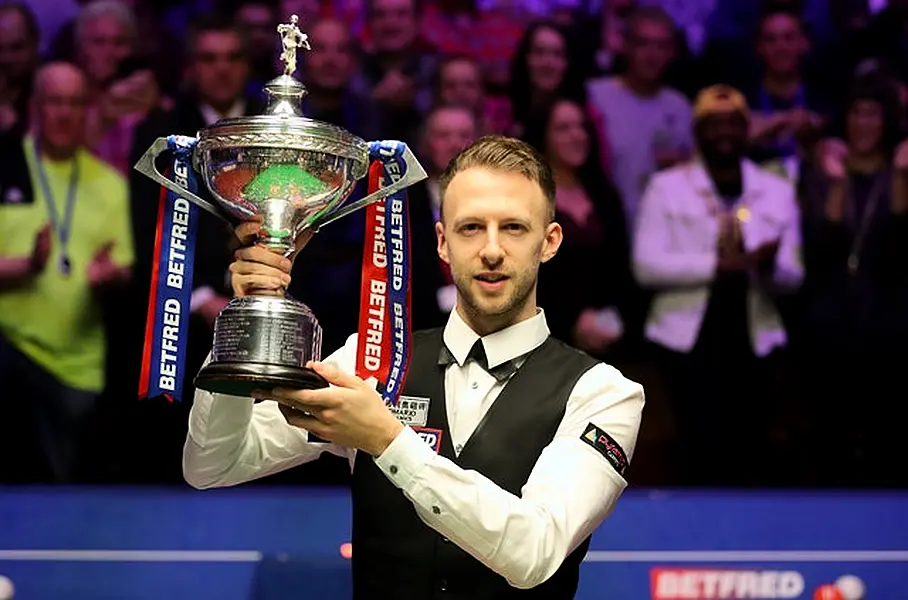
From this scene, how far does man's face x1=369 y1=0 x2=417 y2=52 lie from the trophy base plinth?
7.71 feet

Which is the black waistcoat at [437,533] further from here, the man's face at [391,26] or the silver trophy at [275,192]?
the man's face at [391,26]

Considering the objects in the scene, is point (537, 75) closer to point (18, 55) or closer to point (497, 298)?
point (18, 55)

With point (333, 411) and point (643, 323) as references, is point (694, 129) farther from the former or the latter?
point (333, 411)

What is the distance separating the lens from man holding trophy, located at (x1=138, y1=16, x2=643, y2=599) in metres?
1.78

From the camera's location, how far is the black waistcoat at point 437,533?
6.57ft

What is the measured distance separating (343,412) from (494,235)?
1.46ft

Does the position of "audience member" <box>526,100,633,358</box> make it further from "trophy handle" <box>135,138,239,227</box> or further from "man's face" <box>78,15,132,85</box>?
"trophy handle" <box>135,138,239,227</box>

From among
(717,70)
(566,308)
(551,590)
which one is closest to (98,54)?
(566,308)

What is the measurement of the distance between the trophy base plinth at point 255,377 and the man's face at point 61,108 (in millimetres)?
2285

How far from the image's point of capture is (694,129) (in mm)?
4098

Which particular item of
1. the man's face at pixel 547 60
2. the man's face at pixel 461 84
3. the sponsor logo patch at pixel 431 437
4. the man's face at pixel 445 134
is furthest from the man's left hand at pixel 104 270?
the sponsor logo patch at pixel 431 437

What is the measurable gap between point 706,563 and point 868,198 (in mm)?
1752

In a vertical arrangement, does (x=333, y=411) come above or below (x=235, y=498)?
above

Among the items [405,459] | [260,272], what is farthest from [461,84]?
[405,459]
